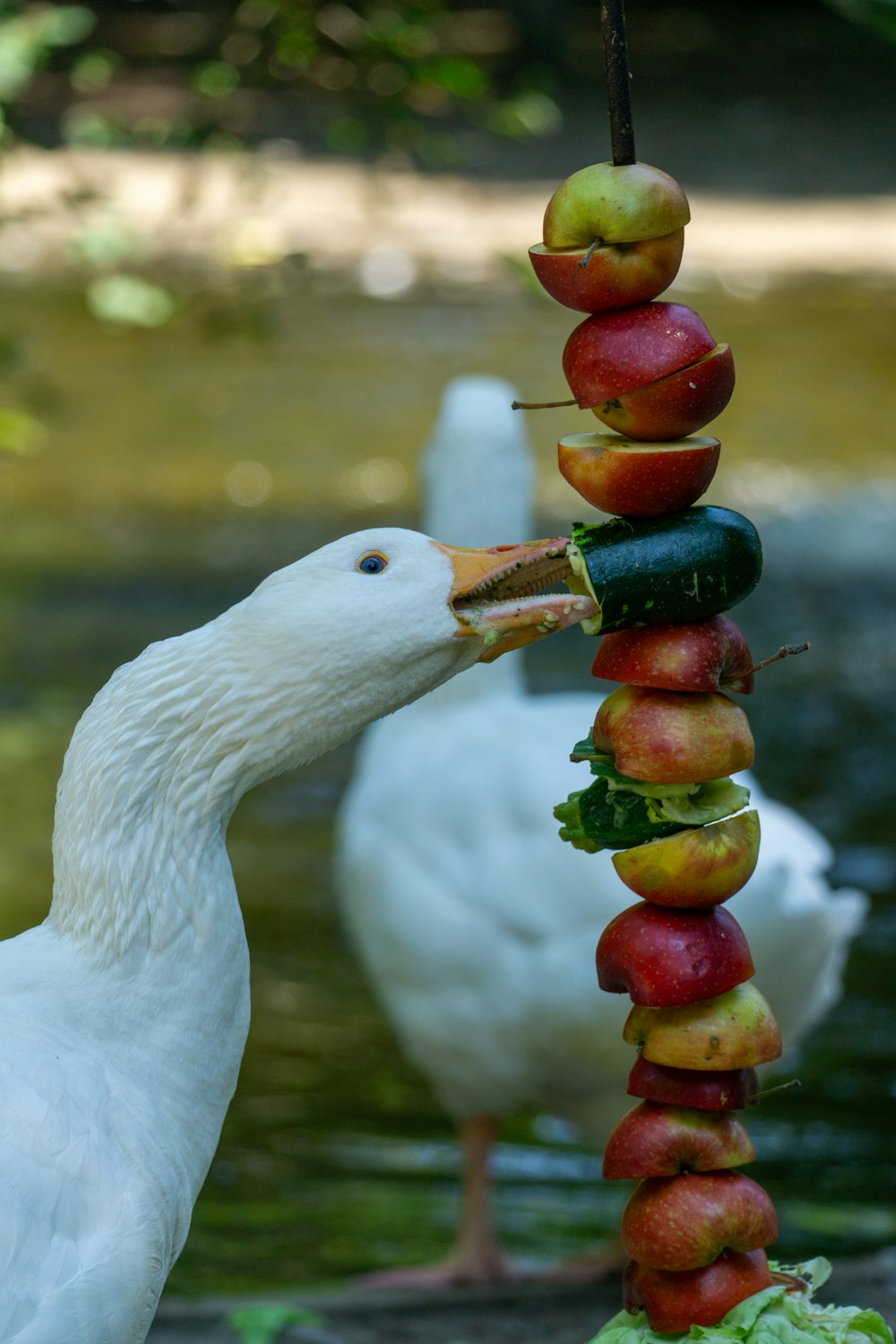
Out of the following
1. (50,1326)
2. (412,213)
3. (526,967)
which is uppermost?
(50,1326)

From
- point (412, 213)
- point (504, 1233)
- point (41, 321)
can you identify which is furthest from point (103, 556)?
point (412, 213)

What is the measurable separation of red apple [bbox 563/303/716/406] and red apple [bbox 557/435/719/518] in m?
0.02

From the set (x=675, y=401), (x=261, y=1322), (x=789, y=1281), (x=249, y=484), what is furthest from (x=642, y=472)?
(x=249, y=484)

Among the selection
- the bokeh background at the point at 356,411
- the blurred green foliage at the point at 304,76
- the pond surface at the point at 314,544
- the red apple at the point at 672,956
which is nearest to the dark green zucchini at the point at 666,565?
the red apple at the point at 672,956

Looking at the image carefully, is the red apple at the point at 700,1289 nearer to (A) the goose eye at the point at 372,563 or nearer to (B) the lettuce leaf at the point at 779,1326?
(B) the lettuce leaf at the point at 779,1326

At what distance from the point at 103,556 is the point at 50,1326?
233 inches

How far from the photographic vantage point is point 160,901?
1.52 m

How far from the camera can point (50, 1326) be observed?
54.3 inches

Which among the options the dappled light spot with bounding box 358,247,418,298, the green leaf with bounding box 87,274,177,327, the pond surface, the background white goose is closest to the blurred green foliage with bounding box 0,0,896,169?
the green leaf with bounding box 87,274,177,327

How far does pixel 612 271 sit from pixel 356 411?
732cm

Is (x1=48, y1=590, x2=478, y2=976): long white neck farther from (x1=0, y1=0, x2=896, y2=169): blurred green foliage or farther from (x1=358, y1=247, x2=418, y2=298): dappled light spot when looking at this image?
(x1=358, y1=247, x2=418, y2=298): dappled light spot

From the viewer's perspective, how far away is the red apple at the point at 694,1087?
4.70 ft

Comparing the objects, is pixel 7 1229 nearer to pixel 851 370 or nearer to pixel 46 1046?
pixel 46 1046

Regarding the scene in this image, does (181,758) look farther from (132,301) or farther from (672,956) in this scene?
(132,301)
